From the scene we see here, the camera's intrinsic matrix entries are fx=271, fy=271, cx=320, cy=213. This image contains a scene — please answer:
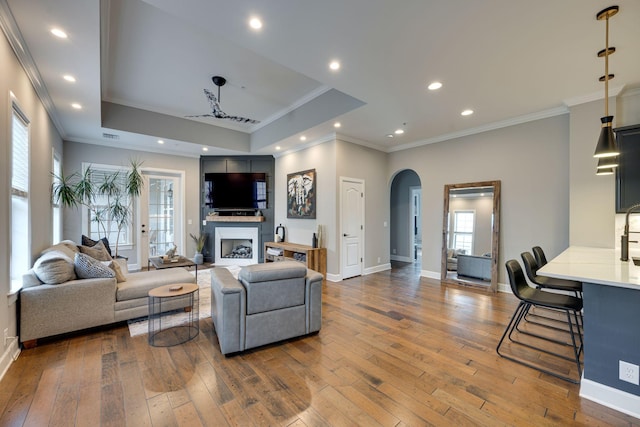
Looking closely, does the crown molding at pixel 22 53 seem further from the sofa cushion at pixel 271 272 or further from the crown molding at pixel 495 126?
the crown molding at pixel 495 126

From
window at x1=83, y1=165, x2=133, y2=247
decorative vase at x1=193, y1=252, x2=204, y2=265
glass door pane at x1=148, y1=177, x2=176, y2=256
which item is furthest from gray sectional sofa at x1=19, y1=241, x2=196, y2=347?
glass door pane at x1=148, y1=177, x2=176, y2=256

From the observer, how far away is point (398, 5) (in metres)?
2.18

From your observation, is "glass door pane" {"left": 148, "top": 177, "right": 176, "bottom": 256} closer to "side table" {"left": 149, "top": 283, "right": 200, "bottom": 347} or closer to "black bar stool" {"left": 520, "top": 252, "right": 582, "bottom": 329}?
"side table" {"left": 149, "top": 283, "right": 200, "bottom": 347}

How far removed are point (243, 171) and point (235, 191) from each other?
59 centimetres

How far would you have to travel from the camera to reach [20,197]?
2.96 meters

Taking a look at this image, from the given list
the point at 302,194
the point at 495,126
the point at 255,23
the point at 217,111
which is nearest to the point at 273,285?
the point at 255,23

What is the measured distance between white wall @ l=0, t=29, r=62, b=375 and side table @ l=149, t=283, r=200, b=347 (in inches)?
42.8

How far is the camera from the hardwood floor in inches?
71.7

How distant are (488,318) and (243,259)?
568 cm

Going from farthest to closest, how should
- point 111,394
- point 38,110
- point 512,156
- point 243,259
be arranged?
point 243,259, point 512,156, point 38,110, point 111,394

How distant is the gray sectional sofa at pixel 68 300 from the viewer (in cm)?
267

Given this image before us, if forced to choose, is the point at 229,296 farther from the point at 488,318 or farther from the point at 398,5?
the point at 488,318

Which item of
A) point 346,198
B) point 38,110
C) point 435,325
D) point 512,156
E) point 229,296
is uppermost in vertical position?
point 38,110

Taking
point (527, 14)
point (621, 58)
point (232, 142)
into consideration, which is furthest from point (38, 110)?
point (621, 58)
